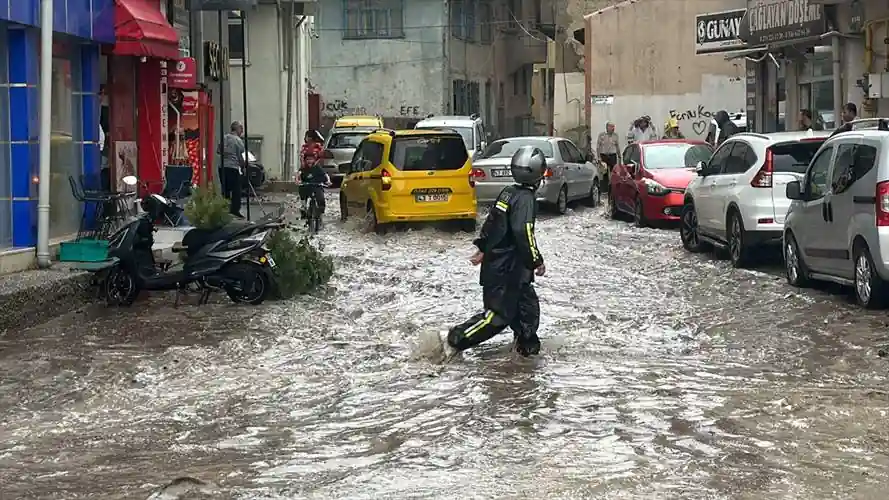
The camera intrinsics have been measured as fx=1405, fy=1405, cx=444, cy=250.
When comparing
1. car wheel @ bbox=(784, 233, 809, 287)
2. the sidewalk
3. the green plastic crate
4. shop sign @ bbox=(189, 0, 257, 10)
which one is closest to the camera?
the sidewalk

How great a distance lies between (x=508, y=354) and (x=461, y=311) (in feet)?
8.96

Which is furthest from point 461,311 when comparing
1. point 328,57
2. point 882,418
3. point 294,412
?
point 328,57

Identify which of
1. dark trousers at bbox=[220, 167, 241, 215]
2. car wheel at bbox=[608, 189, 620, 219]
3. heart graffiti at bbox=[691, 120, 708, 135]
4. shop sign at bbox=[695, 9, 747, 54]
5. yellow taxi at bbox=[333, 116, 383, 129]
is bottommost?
car wheel at bbox=[608, 189, 620, 219]

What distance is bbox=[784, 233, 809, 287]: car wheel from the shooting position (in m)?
14.3

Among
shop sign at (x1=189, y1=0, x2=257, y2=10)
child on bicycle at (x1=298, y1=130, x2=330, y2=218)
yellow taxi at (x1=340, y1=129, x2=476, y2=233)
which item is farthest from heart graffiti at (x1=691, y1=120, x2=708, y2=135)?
shop sign at (x1=189, y1=0, x2=257, y2=10)

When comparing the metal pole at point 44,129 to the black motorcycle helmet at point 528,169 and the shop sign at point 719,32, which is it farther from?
the shop sign at point 719,32

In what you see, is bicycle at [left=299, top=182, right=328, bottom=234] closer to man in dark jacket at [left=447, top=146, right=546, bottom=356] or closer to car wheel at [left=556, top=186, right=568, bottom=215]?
car wheel at [left=556, top=186, right=568, bottom=215]

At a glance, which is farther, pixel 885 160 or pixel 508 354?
pixel 885 160

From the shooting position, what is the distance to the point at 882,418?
829cm

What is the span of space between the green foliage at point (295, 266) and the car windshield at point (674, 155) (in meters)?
9.21

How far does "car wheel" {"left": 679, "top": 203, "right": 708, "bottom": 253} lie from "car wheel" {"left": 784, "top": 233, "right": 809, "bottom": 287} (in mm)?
3828

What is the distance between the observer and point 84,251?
48.1 ft

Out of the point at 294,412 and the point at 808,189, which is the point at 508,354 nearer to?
the point at 294,412

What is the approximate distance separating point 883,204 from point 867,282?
A: 0.85 m
